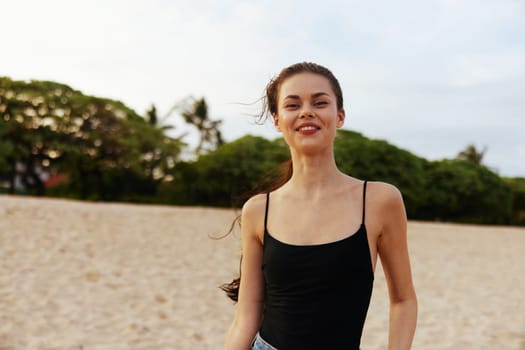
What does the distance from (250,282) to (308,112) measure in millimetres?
449

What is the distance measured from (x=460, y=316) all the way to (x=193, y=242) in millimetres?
5710

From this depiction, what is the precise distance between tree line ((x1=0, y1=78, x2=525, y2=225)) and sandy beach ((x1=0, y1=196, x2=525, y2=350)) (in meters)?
11.9

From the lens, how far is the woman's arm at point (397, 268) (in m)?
1.30

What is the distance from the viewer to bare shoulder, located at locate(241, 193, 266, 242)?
1.39 meters

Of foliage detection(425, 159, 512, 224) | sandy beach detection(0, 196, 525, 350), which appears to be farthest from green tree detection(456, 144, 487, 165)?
sandy beach detection(0, 196, 525, 350)

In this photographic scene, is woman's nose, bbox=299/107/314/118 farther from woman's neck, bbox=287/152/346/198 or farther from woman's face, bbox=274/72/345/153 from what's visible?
woman's neck, bbox=287/152/346/198

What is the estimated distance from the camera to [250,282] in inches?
55.1

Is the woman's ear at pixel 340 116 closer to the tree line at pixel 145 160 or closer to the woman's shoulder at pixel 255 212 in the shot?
the woman's shoulder at pixel 255 212

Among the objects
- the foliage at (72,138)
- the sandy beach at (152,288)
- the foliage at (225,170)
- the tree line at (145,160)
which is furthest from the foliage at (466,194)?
the sandy beach at (152,288)

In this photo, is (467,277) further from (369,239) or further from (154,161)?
(154,161)

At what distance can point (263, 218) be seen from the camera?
1.39 metres

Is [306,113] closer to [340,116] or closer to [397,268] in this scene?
[340,116]

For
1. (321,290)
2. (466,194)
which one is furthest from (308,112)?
(466,194)

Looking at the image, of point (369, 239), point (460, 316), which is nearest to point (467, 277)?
point (460, 316)
